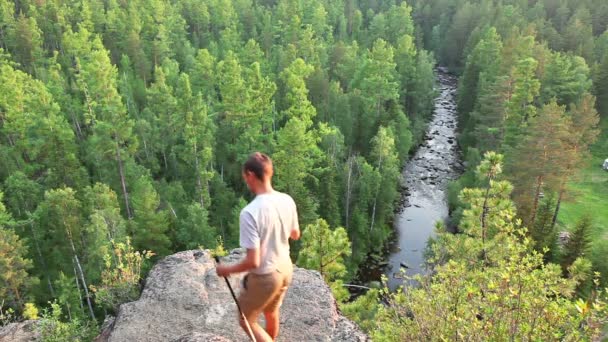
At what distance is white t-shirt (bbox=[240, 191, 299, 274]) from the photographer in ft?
21.1

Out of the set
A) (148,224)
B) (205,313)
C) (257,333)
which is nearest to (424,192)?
(148,224)

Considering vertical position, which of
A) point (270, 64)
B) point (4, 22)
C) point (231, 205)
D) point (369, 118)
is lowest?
point (231, 205)

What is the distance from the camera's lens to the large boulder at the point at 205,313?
9.86m

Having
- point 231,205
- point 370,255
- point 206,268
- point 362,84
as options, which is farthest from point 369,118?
point 206,268

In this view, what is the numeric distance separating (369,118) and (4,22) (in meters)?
50.6

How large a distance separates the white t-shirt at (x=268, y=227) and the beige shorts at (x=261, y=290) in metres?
0.14

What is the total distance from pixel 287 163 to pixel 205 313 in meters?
26.3

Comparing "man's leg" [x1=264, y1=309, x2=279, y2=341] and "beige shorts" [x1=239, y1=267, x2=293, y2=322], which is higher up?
"beige shorts" [x1=239, y1=267, x2=293, y2=322]

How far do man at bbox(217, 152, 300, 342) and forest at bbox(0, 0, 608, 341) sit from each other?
3727 millimetres

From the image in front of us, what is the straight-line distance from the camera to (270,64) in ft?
194

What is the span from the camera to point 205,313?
10.5 metres

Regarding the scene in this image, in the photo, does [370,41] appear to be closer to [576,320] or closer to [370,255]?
[370,255]

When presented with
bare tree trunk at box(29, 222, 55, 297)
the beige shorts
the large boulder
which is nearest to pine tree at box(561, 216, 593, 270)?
the large boulder

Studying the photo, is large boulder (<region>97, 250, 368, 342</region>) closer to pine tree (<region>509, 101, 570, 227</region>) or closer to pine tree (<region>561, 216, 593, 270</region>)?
A: pine tree (<region>561, 216, 593, 270</region>)
